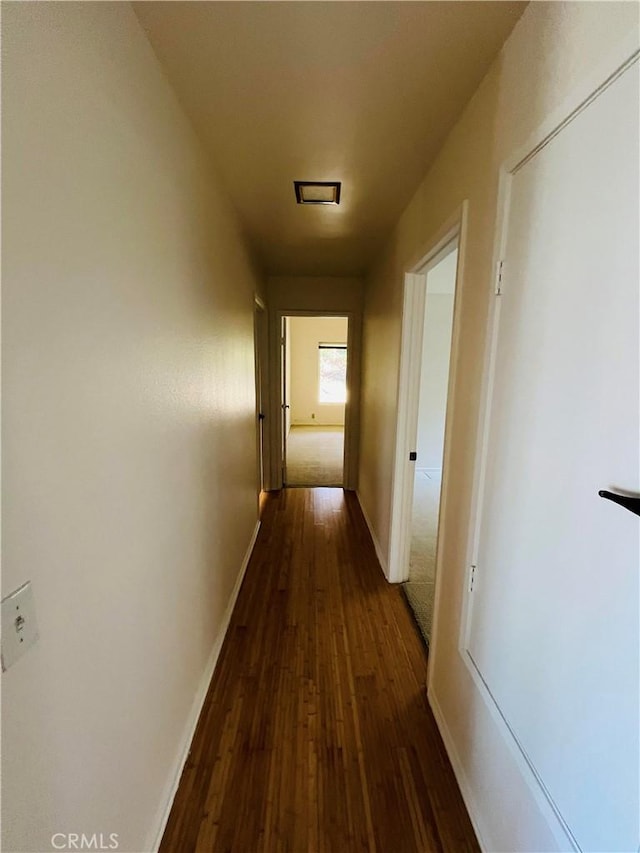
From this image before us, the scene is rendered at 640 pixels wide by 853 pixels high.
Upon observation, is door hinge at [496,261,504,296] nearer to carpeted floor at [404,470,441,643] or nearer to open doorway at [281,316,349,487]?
carpeted floor at [404,470,441,643]

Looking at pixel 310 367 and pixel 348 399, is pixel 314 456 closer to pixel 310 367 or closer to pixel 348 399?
pixel 348 399

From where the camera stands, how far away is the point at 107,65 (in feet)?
2.84

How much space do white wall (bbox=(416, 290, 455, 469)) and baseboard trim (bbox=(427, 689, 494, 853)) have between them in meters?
3.84

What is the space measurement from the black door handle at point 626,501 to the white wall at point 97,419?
1025 millimetres

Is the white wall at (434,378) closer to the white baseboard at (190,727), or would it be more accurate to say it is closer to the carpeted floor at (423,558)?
the carpeted floor at (423,558)

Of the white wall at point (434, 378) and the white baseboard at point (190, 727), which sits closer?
the white baseboard at point (190, 727)

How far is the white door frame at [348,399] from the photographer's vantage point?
4.03m

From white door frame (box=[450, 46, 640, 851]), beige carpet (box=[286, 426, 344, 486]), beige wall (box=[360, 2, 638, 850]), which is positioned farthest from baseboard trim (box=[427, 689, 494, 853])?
beige carpet (box=[286, 426, 344, 486])

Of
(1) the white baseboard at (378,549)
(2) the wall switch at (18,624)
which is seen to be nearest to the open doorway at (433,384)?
(1) the white baseboard at (378,549)

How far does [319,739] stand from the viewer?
1468 millimetres

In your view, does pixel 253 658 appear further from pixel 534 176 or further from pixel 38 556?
pixel 534 176

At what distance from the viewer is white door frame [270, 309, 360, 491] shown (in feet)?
13.2

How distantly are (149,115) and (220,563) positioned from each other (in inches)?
73.6

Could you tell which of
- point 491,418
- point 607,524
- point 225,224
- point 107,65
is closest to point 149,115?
point 107,65
